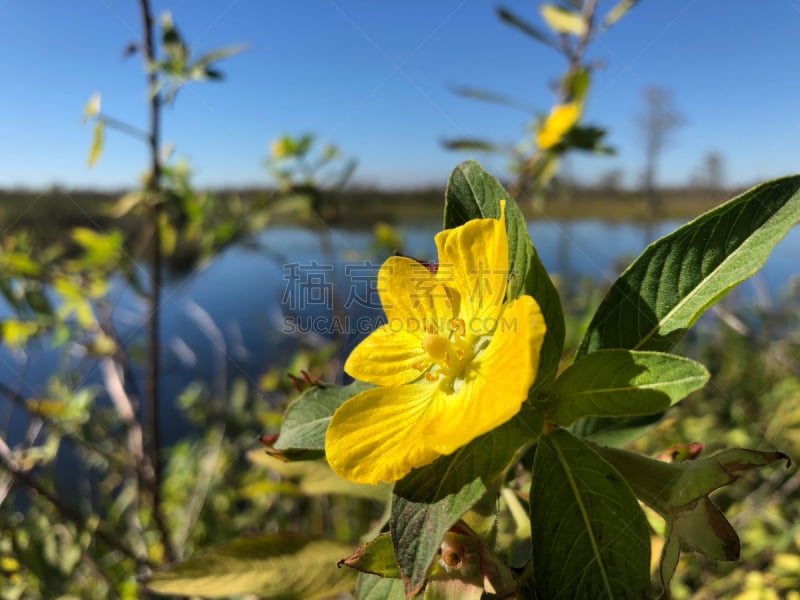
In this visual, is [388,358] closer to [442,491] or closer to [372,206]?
[442,491]

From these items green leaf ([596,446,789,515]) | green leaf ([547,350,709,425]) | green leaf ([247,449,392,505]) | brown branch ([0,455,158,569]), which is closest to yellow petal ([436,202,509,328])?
green leaf ([547,350,709,425])

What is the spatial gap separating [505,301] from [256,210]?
5.32 feet

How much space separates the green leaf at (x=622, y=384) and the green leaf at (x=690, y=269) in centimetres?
4

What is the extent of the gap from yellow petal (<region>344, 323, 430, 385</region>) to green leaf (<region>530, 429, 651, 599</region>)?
0.55 ft

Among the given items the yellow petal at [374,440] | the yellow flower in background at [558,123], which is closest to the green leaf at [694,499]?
the yellow petal at [374,440]

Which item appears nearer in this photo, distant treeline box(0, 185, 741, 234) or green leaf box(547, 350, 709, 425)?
green leaf box(547, 350, 709, 425)

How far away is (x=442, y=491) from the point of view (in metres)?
0.49

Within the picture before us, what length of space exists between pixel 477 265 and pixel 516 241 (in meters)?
0.05

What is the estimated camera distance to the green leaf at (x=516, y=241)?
0.53 metres

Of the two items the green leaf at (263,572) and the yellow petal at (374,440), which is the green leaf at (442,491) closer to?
the yellow petal at (374,440)

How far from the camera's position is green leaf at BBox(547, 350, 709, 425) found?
0.44 meters

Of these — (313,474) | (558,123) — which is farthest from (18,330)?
(558,123)

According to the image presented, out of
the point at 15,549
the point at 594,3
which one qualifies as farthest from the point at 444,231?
the point at 594,3

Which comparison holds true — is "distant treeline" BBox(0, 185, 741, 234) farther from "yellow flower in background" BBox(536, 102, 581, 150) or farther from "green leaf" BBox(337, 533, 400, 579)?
"green leaf" BBox(337, 533, 400, 579)
